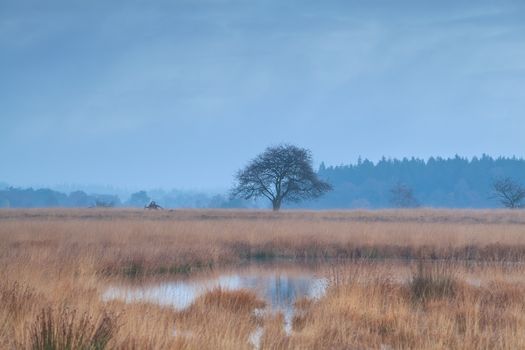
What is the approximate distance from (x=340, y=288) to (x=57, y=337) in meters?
5.53

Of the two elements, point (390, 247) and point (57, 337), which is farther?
point (390, 247)

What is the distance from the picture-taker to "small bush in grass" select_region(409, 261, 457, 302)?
33.4ft

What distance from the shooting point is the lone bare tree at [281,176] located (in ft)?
165

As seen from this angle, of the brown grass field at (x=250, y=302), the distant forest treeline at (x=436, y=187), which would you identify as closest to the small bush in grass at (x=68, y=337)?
the brown grass field at (x=250, y=302)

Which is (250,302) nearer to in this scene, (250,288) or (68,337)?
(250,288)

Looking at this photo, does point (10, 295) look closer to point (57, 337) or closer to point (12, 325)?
point (12, 325)

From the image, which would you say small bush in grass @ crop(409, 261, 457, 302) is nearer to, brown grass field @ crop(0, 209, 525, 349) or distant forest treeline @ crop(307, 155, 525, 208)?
brown grass field @ crop(0, 209, 525, 349)

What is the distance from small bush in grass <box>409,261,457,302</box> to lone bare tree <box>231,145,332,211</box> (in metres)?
38.7

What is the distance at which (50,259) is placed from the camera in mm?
11938

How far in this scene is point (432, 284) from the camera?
10445 mm

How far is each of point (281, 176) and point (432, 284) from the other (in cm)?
3994

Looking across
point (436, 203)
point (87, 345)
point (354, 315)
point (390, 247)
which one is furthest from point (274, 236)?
point (436, 203)

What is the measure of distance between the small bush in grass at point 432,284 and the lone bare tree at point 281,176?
38700 millimetres

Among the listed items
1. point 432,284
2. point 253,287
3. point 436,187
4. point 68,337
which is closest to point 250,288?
point 253,287
